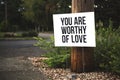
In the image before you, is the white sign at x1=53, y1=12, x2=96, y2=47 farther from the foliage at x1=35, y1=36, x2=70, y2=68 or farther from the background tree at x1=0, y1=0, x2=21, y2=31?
the background tree at x1=0, y1=0, x2=21, y2=31

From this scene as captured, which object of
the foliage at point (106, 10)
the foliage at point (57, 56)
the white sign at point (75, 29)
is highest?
the foliage at point (106, 10)

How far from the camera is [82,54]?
9.89 metres

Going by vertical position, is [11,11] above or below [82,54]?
above

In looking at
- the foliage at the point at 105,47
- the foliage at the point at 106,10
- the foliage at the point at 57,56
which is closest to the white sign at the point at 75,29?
the foliage at the point at 105,47

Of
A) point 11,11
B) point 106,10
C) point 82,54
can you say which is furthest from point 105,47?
point 11,11

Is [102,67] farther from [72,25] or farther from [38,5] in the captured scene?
[38,5]

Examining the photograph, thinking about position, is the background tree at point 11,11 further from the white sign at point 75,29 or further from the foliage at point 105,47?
the white sign at point 75,29

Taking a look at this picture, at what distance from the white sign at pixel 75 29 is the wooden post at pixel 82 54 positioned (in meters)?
0.63

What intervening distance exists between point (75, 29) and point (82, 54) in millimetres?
998

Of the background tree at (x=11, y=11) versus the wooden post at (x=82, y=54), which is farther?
the background tree at (x=11, y=11)

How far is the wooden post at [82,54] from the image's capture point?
9.92 metres

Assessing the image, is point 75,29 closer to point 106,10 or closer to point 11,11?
point 106,10

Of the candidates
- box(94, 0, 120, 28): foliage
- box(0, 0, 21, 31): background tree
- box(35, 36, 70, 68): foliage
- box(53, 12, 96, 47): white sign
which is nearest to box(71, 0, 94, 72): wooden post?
box(53, 12, 96, 47): white sign

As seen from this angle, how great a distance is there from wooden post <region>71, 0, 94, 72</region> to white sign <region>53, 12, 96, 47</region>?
631 mm
